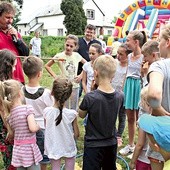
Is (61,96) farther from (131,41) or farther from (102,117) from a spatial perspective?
(131,41)

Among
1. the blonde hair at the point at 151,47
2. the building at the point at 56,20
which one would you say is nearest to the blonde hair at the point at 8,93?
the blonde hair at the point at 151,47

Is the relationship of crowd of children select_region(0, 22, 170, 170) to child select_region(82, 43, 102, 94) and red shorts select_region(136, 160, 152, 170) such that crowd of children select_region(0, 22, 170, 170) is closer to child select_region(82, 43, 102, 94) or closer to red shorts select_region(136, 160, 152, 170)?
red shorts select_region(136, 160, 152, 170)

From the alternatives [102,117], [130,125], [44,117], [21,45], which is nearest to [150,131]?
[102,117]

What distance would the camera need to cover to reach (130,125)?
4.45 meters

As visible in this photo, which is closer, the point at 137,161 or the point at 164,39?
the point at 164,39

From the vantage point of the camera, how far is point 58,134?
2939 millimetres

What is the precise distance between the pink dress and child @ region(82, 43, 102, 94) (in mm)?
1841

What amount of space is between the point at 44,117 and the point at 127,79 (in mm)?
1754

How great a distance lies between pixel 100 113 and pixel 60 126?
418mm

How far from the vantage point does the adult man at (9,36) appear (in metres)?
3.55

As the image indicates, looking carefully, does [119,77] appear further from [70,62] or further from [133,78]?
[70,62]

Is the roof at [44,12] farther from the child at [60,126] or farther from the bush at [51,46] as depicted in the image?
the child at [60,126]

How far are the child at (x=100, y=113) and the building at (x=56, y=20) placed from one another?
1796 inches

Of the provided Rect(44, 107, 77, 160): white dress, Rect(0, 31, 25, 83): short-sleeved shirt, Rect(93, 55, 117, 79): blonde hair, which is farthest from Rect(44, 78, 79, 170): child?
Rect(0, 31, 25, 83): short-sleeved shirt
